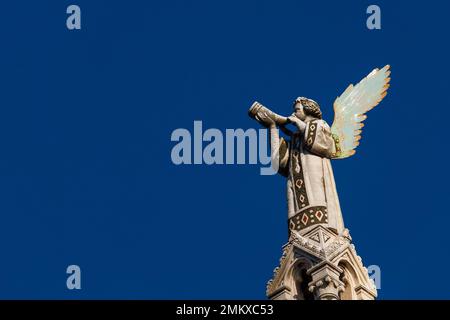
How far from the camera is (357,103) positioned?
4159 cm

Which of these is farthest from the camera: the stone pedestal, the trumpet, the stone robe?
the trumpet

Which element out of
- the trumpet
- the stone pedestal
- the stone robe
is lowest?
the stone pedestal

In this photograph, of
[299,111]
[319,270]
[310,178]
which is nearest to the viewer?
[319,270]

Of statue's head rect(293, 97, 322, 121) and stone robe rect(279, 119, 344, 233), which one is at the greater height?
statue's head rect(293, 97, 322, 121)

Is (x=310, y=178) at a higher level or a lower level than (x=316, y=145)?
lower

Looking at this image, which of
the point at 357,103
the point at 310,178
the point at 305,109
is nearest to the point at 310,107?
the point at 305,109

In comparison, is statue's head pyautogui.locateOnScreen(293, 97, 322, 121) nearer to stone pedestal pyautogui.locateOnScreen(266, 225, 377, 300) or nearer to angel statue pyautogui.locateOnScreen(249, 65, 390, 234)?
angel statue pyautogui.locateOnScreen(249, 65, 390, 234)

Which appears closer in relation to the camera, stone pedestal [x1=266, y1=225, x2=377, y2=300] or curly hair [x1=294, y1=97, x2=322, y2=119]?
stone pedestal [x1=266, y1=225, x2=377, y2=300]

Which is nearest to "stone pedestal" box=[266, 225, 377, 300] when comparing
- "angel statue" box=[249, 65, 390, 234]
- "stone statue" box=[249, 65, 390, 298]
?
"stone statue" box=[249, 65, 390, 298]

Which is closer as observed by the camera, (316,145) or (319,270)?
(319,270)

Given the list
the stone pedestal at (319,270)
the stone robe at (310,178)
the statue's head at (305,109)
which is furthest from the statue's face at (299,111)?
the stone pedestal at (319,270)

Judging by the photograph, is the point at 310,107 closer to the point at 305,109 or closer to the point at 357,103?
the point at 305,109

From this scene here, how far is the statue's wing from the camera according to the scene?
40.5m

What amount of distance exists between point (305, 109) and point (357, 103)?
7.50 feet
